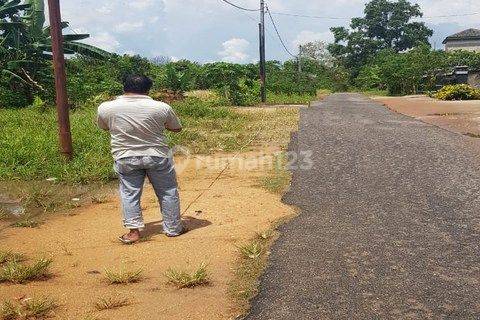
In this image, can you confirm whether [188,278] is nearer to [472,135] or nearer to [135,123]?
[135,123]

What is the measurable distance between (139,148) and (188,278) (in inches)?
56.4

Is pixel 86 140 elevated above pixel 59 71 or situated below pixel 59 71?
below

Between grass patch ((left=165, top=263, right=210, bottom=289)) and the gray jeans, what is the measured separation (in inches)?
39.2

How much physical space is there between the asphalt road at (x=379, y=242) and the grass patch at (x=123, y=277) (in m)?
0.88

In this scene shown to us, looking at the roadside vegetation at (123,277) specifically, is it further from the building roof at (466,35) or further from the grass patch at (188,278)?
the building roof at (466,35)

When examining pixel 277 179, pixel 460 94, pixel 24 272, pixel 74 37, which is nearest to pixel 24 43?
pixel 74 37

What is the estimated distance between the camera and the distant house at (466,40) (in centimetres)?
5617

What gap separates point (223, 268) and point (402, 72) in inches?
1298

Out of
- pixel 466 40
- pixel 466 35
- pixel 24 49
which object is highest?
pixel 466 35

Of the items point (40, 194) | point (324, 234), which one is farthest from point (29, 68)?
point (324, 234)

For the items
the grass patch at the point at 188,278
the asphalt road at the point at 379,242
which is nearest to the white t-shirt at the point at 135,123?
the grass patch at the point at 188,278

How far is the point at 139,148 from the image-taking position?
407 centimetres

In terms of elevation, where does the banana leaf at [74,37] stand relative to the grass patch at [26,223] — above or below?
above

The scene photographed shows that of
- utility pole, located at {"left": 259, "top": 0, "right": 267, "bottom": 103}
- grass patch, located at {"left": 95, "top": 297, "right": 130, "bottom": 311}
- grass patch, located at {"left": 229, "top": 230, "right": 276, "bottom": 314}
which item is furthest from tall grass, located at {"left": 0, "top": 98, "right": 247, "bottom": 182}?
utility pole, located at {"left": 259, "top": 0, "right": 267, "bottom": 103}
